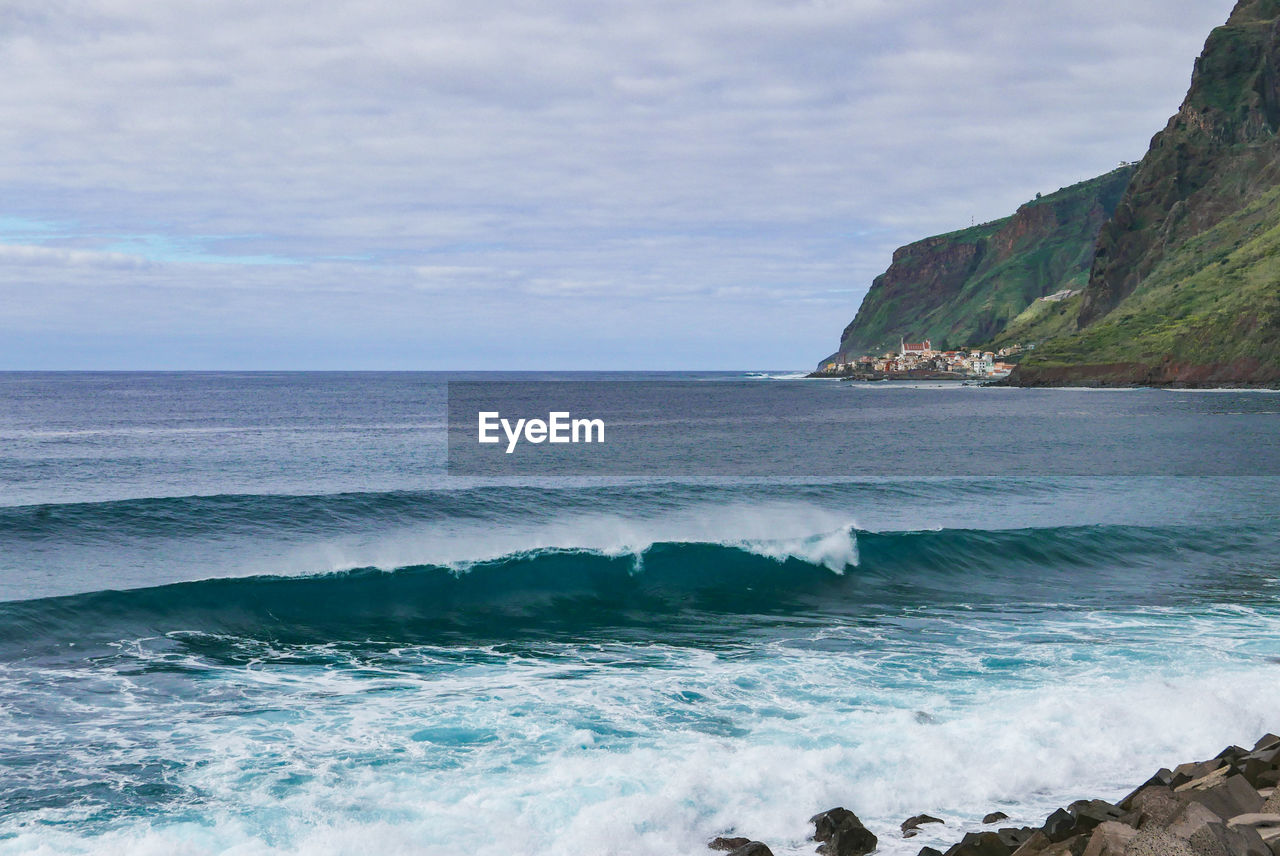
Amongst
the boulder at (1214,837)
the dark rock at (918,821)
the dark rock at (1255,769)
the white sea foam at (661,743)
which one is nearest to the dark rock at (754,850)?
the white sea foam at (661,743)

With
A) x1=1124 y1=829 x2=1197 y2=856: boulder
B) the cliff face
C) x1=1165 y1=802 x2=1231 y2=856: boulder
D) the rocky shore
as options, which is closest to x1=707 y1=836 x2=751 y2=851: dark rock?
the rocky shore

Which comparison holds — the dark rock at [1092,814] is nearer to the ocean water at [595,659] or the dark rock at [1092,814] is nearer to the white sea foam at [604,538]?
the ocean water at [595,659]

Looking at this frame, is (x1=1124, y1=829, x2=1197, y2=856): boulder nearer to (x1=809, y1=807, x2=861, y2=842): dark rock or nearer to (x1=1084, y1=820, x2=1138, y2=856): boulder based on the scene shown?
(x1=1084, y1=820, x2=1138, y2=856): boulder

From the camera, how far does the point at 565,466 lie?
50.2 metres

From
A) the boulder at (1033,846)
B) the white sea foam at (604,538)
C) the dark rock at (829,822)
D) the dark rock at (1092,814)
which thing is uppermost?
the dark rock at (1092,814)

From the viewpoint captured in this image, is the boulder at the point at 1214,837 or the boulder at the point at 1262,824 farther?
the boulder at the point at 1262,824

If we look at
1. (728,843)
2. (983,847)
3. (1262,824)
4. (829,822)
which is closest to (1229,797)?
(1262,824)

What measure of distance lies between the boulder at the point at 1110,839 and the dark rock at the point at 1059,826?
3.02 feet

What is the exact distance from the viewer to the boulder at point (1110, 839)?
827cm

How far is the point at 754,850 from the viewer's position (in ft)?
31.3

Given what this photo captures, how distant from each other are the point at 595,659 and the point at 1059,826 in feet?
31.6

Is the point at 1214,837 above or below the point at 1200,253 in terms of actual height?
below

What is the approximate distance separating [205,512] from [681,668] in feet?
69.8

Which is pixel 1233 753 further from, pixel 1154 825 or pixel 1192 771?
pixel 1154 825
